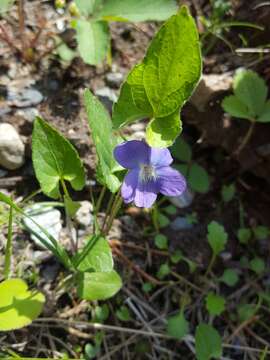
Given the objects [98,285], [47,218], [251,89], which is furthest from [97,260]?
[251,89]

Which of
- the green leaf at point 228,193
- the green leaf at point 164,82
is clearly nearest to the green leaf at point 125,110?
the green leaf at point 164,82

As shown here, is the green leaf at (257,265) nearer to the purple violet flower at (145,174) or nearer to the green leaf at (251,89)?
the green leaf at (251,89)

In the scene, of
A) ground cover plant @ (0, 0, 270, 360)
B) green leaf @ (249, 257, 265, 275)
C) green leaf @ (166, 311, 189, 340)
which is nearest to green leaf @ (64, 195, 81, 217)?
ground cover plant @ (0, 0, 270, 360)

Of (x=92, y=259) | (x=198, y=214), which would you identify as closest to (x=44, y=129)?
(x=92, y=259)

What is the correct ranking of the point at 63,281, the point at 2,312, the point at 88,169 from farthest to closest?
the point at 88,169 < the point at 63,281 < the point at 2,312

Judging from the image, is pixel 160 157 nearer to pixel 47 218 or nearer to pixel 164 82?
pixel 164 82

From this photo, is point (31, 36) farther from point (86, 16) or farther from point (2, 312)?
point (2, 312)

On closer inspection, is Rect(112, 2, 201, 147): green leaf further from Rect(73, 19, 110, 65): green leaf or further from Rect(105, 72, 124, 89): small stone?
Rect(105, 72, 124, 89): small stone
